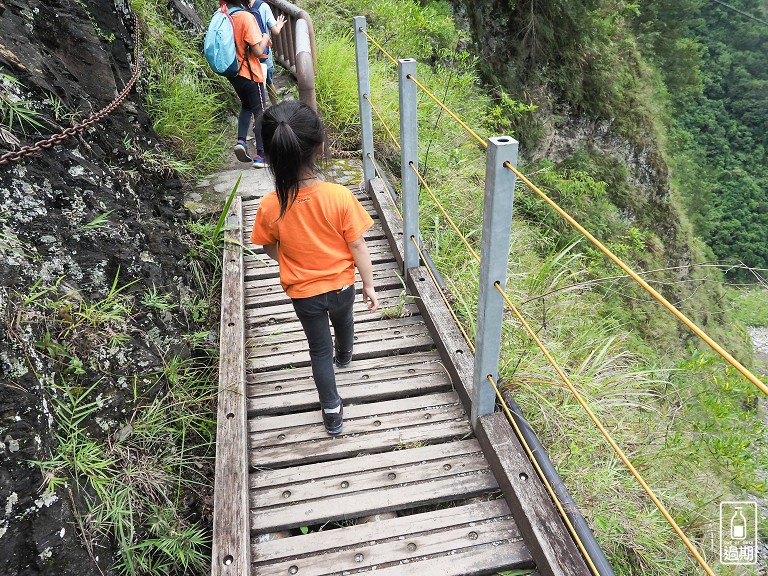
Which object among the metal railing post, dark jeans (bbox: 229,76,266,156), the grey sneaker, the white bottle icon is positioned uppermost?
the metal railing post

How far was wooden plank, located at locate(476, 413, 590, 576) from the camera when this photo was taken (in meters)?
1.77

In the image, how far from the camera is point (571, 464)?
2.36 metres

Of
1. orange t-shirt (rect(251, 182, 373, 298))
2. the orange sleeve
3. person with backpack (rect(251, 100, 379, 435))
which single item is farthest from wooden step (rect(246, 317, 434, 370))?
the orange sleeve

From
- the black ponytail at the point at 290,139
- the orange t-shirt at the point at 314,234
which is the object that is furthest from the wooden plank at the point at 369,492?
the black ponytail at the point at 290,139

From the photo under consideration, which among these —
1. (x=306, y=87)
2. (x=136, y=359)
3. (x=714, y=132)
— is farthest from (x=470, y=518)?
(x=714, y=132)

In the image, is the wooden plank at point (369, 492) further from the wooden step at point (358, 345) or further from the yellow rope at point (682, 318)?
the yellow rope at point (682, 318)

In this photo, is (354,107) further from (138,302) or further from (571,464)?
(571,464)

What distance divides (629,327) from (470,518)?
538cm

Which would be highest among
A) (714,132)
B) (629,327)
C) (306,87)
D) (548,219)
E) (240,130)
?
(306,87)

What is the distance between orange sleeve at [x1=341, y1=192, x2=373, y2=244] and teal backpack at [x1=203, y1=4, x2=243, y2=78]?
234 cm

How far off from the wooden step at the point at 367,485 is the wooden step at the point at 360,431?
53 millimetres

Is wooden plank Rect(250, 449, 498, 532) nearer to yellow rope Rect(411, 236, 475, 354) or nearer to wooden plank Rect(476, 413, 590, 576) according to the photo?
wooden plank Rect(476, 413, 590, 576)

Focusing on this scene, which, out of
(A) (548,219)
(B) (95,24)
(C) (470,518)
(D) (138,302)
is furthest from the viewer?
(A) (548,219)

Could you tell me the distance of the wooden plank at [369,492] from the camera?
207 cm
